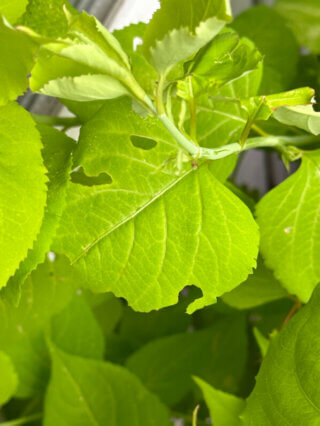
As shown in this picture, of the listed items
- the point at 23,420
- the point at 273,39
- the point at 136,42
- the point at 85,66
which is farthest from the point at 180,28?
the point at 23,420

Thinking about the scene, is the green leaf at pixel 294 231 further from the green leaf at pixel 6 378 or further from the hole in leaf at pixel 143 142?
the green leaf at pixel 6 378

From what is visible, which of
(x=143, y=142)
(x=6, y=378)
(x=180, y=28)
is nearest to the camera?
(x=180, y=28)

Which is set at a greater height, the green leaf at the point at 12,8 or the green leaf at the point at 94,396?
the green leaf at the point at 12,8

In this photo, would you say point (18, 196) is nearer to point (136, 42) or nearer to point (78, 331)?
point (136, 42)

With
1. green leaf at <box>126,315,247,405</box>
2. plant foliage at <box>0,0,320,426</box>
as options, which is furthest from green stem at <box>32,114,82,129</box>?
green leaf at <box>126,315,247,405</box>

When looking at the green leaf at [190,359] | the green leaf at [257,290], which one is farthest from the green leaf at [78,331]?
the green leaf at [257,290]

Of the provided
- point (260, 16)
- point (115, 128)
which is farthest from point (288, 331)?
point (260, 16)
